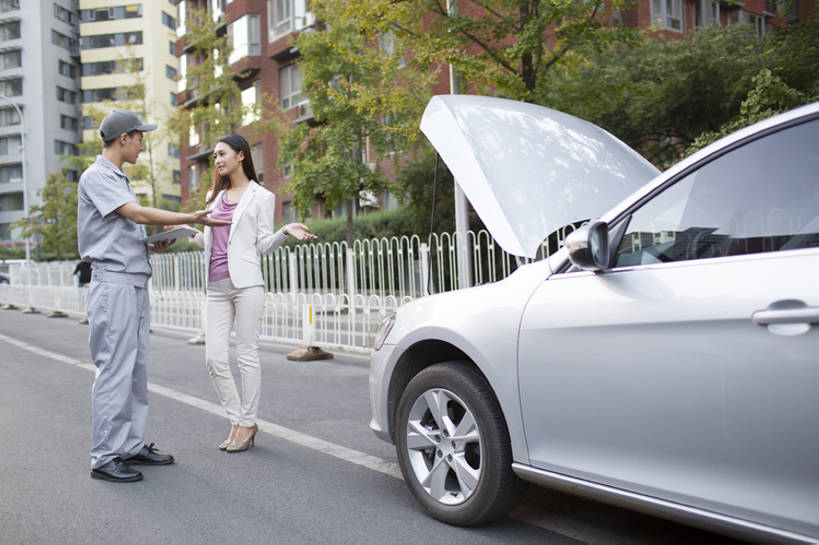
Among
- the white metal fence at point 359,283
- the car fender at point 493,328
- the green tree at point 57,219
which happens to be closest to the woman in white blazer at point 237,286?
the car fender at point 493,328

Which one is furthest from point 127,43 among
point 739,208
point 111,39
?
point 739,208

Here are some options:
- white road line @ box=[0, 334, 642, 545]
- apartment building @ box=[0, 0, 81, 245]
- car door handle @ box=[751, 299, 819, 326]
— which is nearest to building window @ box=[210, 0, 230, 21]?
white road line @ box=[0, 334, 642, 545]

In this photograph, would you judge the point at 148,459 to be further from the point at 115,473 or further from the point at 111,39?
the point at 111,39

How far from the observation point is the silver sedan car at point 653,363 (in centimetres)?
213

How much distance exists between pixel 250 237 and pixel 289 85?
28.3 meters

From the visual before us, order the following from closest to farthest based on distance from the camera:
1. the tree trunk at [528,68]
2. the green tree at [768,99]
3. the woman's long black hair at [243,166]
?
the woman's long black hair at [243,166]
the green tree at [768,99]
the tree trunk at [528,68]

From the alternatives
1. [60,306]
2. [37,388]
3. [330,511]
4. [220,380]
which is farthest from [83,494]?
[60,306]

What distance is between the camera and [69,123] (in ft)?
222

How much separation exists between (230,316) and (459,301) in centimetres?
200

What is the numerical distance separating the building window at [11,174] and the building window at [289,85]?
148 feet

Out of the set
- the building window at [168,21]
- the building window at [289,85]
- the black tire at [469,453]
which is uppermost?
the building window at [168,21]

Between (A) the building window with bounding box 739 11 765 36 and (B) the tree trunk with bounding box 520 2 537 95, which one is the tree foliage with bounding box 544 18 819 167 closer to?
(B) the tree trunk with bounding box 520 2 537 95

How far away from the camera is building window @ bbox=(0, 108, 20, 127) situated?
6569cm

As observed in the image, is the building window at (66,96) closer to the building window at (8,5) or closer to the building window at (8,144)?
the building window at (8,144)
